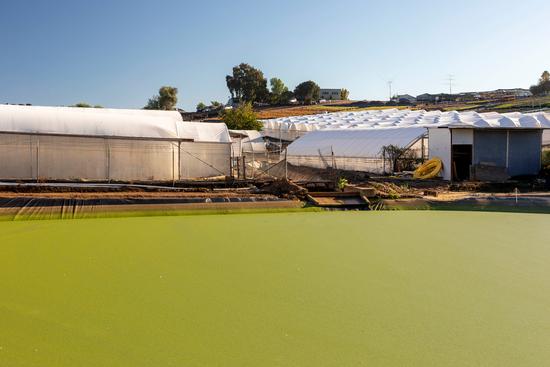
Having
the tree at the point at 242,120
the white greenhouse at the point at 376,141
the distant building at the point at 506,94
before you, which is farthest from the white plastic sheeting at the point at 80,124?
the distant building at the point at 506,94

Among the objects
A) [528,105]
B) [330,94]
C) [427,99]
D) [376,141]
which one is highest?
[330,94]

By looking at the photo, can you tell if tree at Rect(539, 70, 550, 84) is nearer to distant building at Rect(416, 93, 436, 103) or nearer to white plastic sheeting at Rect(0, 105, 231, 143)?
distant building at Rect(416, 93, 436, 103)

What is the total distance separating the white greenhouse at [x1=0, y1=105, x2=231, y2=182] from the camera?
47.1 ft

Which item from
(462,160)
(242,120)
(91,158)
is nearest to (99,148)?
(91,158)

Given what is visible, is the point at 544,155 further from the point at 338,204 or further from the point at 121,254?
the point at 121,254

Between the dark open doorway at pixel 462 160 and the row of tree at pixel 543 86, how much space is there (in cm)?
5832

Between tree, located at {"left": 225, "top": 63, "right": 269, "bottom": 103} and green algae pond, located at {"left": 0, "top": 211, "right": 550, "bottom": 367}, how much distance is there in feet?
234

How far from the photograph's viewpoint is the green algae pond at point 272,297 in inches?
152

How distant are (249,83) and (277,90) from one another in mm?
4189

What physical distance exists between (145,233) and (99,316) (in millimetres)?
4065

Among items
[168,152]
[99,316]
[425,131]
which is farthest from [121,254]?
[425,131]

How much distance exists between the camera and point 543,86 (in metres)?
70.4

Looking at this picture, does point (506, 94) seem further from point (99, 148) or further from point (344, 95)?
point (99, 148)

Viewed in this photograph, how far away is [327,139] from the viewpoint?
82.7 ft
